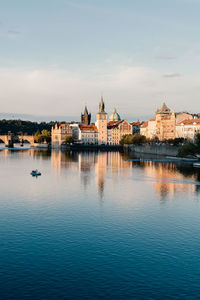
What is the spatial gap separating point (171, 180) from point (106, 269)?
43244 mm

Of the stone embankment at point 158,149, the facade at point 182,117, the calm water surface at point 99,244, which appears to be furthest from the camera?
the facade at point 182,117

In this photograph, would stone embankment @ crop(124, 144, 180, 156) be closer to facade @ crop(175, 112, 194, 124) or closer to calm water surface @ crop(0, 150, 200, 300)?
facade @ crop(175, 112, 194, 124)

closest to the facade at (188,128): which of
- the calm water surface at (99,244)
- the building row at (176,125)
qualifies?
the building row at (176,125)

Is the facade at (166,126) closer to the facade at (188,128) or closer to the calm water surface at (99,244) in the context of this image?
the facade at (188,128)

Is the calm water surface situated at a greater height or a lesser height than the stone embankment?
lesser

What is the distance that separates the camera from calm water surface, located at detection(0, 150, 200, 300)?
20.1m

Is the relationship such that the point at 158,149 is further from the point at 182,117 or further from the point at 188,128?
the point at 182,117

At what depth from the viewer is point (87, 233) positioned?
98.5 feet

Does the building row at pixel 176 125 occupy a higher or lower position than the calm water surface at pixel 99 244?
higher

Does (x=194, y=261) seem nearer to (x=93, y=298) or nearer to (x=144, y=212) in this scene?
(x=93, y=298)

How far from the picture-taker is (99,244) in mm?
27172

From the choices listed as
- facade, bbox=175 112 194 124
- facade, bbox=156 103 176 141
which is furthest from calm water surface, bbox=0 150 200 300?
facade, bbox=175 112 194 124

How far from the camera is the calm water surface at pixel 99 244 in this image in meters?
20.1

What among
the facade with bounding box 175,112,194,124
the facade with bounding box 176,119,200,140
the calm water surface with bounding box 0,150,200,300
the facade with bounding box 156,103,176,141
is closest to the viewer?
the calm water surface with bounding box 0,150,200,300
